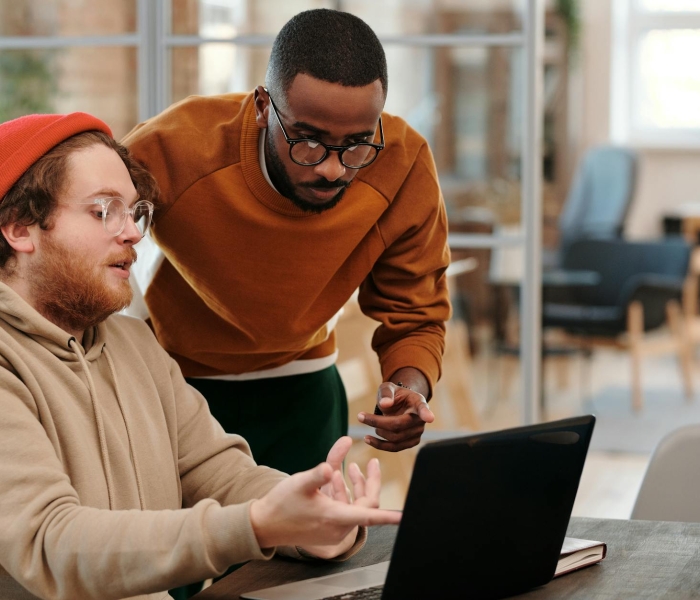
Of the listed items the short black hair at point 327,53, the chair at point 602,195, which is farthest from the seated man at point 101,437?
the chair at point 602,195

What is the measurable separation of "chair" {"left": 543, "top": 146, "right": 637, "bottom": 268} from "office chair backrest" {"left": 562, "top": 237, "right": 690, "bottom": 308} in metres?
0.83

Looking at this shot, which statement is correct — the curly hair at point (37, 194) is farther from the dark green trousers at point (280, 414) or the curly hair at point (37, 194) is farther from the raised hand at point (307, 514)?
the dark green trousers at point (280, 414)

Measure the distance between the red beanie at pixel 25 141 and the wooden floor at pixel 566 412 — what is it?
1.73 metres

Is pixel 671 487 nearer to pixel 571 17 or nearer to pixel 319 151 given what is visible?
pixel 319 151

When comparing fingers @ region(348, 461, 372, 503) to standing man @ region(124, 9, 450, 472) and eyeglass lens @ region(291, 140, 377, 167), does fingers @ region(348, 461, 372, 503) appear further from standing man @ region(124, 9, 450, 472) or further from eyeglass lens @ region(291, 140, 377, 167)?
eyeglass lens @ region(291, 140, 377, 167)

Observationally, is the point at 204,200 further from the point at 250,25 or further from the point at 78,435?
the point at 250,25

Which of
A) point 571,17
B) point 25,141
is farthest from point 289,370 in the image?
point 571,17

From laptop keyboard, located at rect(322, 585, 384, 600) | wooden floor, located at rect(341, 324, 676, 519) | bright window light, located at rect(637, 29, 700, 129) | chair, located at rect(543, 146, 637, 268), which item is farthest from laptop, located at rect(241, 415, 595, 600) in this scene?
bright window light, located at rect(637, 29, 700, 129)

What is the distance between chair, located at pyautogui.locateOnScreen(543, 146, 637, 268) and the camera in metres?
7.04

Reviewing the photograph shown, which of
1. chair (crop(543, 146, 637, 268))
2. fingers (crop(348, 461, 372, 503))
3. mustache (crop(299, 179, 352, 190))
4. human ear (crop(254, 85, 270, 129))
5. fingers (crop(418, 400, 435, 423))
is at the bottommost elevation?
chair (crop(543, 146, 637, 268))

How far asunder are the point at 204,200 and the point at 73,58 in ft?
5.10

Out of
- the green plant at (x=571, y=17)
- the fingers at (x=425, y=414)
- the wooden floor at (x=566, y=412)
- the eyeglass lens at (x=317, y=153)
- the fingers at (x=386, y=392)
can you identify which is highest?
the green plant at (x=571, y=17)

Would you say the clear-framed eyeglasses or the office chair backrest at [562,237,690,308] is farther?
the office chair backrest at [562,237,690,308]

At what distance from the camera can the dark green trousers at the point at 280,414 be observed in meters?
1.92
